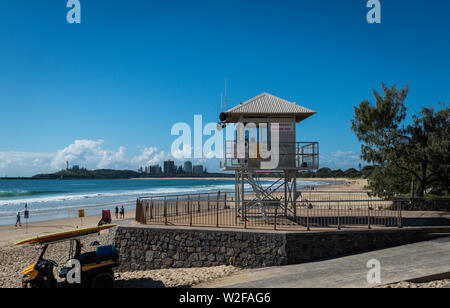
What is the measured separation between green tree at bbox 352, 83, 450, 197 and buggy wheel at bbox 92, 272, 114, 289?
1580 cm

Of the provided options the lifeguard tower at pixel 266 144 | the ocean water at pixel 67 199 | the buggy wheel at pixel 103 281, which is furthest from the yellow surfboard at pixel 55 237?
the ocean water at pixel 67 199

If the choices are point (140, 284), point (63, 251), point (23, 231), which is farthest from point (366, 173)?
point (23, 231)

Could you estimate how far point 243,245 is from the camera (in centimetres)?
1184

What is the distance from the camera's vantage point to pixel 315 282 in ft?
29.3

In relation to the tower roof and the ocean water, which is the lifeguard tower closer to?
the tower roof

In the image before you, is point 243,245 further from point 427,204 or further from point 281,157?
point 427,204

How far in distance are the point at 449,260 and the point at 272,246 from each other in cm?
536

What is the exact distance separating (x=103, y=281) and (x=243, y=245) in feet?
16.2

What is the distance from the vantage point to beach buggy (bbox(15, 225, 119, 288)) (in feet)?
28.2

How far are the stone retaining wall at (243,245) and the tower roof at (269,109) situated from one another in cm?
537

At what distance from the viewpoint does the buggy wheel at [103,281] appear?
9.18 metres

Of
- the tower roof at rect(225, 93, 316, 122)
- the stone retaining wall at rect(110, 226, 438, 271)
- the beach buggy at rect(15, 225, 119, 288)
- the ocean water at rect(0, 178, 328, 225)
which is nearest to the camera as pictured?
the beach buggy at rect(15, 225, 119, 288)

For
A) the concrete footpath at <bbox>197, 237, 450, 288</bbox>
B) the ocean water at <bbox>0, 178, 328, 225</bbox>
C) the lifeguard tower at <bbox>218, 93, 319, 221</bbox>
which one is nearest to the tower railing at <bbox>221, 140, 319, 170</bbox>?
the lifeguard tower at <bbox>218, 93, 319, 221</bbox>

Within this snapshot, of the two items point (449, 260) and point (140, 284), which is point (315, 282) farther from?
point (140, 284)
